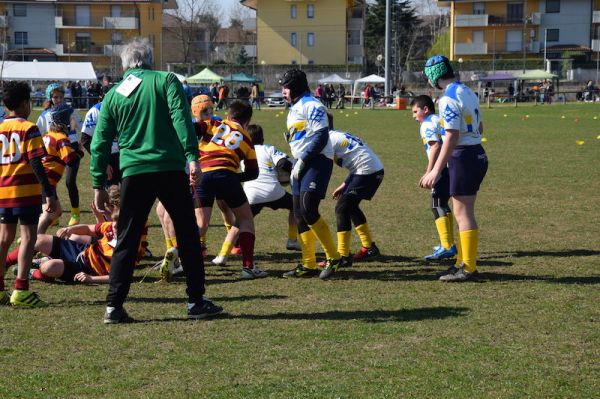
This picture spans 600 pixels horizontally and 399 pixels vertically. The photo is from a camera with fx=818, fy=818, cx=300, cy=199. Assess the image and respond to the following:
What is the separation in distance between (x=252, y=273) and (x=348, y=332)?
2.13m

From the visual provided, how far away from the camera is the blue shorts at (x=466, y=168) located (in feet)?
24.2

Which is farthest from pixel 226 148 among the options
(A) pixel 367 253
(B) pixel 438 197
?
(B) pixel 438 197

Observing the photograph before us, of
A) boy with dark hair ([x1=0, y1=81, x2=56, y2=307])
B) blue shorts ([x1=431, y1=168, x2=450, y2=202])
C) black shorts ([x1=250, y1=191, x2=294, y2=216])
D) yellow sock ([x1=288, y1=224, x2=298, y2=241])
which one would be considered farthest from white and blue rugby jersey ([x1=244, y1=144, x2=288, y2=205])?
boy with dark hair ([x1=0, y1=81, x2=56, y2=307])

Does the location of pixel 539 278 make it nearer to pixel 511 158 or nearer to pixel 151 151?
pixel 151 151

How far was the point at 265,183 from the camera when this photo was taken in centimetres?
897

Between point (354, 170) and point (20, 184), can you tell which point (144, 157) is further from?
point (354, 170)

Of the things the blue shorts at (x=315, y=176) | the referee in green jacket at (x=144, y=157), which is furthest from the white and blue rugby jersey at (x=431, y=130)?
the referee in green jacket at (x=144, y=157)

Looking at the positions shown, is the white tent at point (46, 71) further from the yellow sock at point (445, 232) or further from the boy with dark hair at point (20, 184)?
the boy with dark hair at point (20, 184)

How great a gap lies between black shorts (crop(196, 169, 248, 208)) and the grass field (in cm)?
77

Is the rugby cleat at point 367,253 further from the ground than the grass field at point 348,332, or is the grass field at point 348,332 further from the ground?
the rugby cleat at point 367,253

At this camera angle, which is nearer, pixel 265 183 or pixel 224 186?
pixel 224 186

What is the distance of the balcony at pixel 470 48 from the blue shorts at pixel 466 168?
7564 centimetres

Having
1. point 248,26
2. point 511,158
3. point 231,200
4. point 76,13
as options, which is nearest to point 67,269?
point 231,200

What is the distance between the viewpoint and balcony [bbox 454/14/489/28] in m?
79.8
